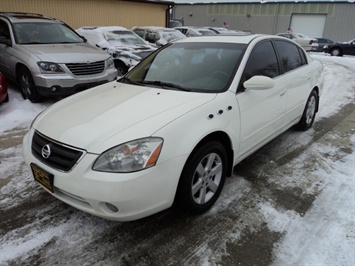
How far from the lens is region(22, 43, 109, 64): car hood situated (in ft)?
19.3

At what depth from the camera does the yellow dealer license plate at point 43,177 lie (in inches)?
96.0

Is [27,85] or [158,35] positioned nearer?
[27,85]

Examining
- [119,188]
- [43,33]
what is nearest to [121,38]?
[43,33]

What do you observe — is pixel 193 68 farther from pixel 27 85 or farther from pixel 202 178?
pixel 27 85

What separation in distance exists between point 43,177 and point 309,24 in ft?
121

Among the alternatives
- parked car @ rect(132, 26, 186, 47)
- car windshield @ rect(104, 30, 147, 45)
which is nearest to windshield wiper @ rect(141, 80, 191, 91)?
car windshield @ rect(104, 30, 147, 45)

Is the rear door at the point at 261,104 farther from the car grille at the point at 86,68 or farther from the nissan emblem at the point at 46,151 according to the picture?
the car grille at the point at 86,68

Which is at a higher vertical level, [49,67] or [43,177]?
[49,67]

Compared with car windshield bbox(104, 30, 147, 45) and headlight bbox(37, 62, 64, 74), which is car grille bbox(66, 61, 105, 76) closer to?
headlight bbox(37, 62, 64, 74)

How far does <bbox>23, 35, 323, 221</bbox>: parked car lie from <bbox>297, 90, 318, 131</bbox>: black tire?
3.13 feet

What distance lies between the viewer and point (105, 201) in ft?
7.27

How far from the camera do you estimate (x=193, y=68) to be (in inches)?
132

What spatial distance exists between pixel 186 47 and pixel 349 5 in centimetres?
3448

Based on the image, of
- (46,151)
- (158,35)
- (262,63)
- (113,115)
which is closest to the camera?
(46,151)
